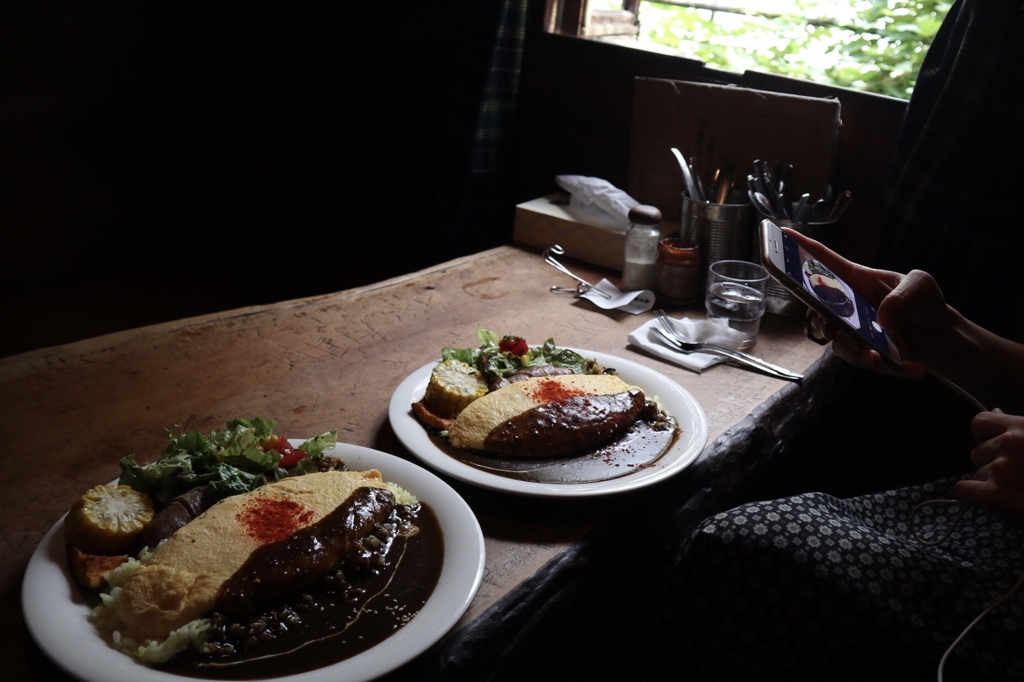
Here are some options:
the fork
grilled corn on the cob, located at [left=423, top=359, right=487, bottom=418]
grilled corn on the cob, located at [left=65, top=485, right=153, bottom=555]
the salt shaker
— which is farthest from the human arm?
grilled corn on the cob, located at [left=65, top=485, right=153, bottom=555]

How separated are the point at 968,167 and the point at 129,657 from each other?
2144 mm

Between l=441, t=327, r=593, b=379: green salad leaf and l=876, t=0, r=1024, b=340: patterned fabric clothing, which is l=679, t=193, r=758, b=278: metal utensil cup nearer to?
l=876, t=0, r=1024, b=340: patterned fabric clothing

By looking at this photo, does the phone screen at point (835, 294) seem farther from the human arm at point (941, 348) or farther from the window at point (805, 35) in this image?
the window at point (805, 35)

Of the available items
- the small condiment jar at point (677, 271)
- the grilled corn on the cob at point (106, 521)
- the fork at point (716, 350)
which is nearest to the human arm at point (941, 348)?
the fork at point (716, 350)

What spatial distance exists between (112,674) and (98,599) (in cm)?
15

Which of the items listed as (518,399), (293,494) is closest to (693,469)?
(518,399)

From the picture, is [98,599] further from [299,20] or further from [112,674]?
[299,20]

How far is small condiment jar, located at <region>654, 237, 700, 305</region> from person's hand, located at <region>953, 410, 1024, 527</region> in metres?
1.00

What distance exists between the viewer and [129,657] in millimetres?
951

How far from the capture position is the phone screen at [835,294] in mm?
1528

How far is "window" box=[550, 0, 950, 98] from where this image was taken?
253cm

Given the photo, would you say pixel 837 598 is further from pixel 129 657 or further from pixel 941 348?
pixel 129 657

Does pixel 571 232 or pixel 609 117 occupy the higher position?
pixel 609 117

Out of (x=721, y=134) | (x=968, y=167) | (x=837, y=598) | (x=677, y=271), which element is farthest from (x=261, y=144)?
(x=837, y=598)
